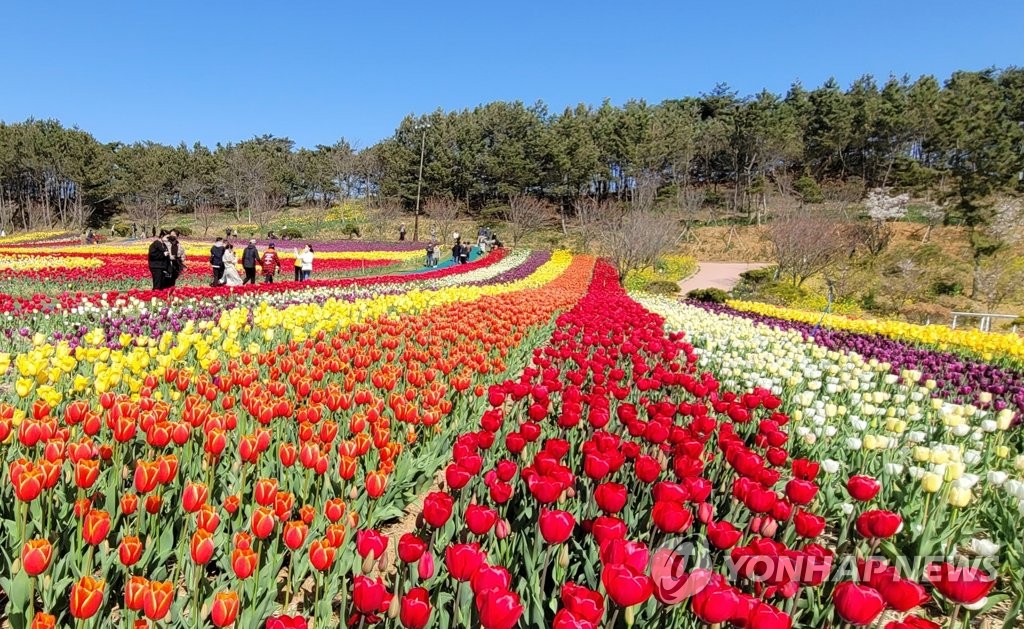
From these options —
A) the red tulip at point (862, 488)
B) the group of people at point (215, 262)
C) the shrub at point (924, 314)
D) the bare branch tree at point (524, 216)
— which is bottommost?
the shrub at point (924, 314)

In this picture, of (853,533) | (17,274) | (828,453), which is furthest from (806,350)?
(17,274)

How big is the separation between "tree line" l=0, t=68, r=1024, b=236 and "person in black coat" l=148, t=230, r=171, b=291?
33.4m

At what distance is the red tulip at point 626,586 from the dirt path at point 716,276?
2359cm

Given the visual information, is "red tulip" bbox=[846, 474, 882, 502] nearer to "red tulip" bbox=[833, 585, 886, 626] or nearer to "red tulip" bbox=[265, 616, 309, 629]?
"red tulip" bbox=[833, 585, 886, 626]

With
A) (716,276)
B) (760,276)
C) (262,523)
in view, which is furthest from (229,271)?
(716,276)

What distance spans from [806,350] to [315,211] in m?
68.5

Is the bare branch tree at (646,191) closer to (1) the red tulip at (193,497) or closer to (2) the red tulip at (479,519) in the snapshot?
(2) the red tulip at (479,519)

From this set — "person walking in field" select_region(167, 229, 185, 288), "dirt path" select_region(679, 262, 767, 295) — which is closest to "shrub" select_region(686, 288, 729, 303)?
"dirt path" select_region(679, 262, 767, 295)

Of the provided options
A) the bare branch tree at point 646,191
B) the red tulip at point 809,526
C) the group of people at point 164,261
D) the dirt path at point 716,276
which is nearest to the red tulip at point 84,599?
the red tulip at point 809,526

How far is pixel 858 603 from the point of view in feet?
5.14

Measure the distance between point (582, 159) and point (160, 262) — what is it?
161ft

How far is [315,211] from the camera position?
69.3m

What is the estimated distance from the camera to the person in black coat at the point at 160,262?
11758mm

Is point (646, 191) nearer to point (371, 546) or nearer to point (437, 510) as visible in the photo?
point (437, 510)
